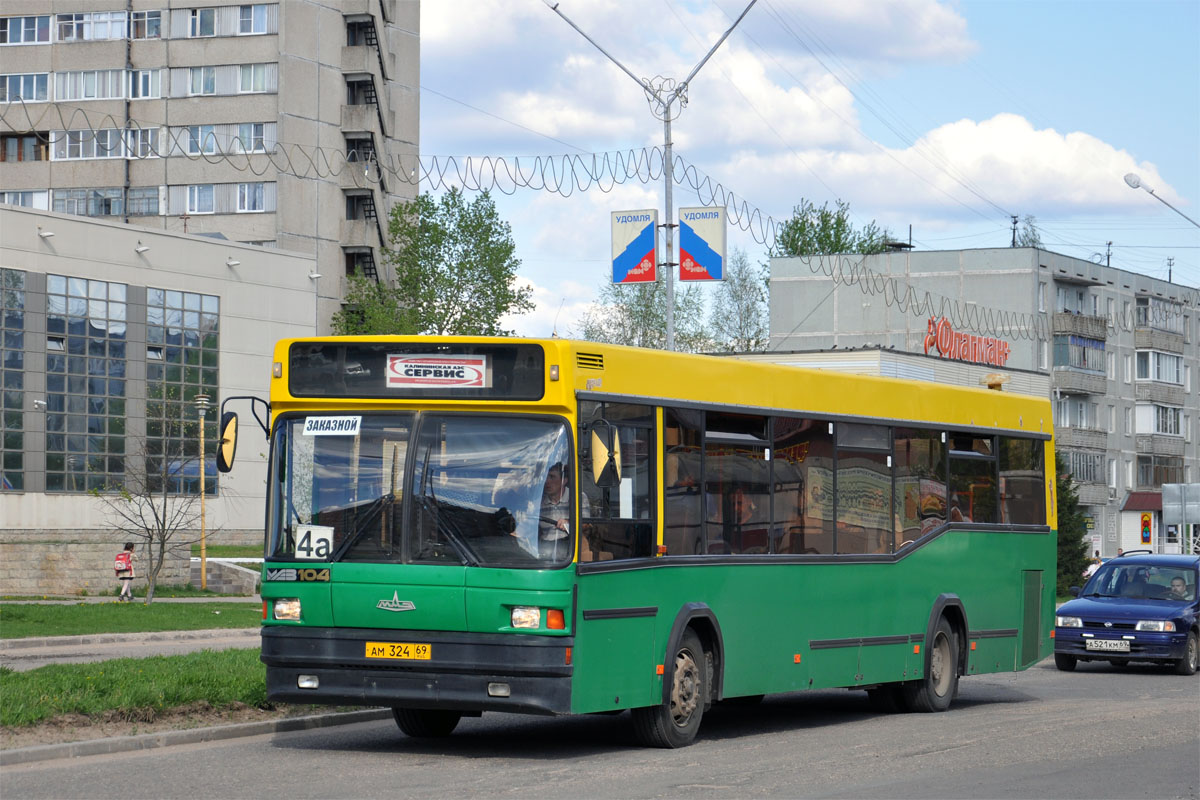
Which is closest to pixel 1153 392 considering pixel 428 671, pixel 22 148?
pixel 22 148

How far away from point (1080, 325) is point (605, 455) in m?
87.5

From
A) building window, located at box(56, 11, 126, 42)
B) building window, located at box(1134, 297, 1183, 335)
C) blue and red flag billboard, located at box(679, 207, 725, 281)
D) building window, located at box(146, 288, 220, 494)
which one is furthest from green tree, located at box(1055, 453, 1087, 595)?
building window, located at box(56, 11, 126, 42)

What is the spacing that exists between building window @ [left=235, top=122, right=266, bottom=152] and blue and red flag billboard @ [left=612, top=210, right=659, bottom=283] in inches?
2249

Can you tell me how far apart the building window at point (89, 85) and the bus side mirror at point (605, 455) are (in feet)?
249

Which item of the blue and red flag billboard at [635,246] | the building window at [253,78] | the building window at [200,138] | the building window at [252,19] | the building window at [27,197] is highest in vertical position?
the building window at [252,19]

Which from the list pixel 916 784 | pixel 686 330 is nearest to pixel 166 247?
Answer: pixel 686 330

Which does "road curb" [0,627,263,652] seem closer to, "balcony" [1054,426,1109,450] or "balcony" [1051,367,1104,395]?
"balcony" [1054,426,1109,450]

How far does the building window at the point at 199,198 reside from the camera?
8288 cm

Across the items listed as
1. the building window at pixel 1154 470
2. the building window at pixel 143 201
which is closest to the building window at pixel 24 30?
the building window at pixel 143 201

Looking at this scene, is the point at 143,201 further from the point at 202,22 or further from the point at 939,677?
the point at 939,677

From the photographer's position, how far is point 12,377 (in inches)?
2434

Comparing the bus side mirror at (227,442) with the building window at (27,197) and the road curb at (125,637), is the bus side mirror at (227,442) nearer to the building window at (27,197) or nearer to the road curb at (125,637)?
the road curb at (125,637)

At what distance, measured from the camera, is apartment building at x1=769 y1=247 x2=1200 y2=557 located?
92375mm

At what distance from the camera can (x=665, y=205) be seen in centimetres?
2711
